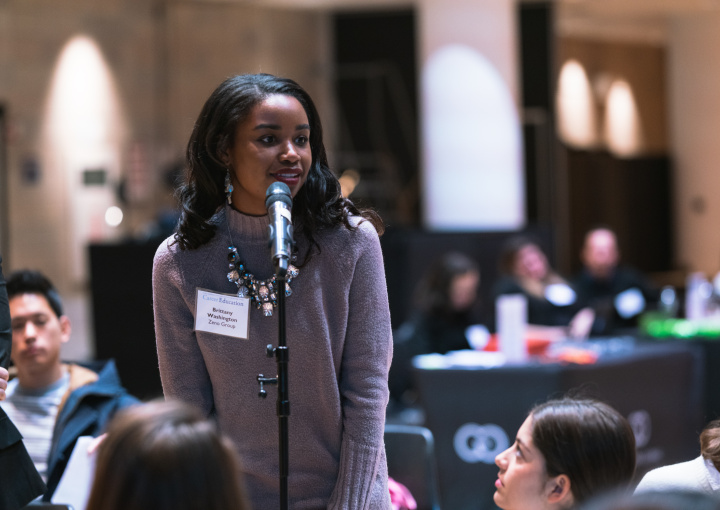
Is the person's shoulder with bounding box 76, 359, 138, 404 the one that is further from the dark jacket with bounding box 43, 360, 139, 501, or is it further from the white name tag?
the white name tag

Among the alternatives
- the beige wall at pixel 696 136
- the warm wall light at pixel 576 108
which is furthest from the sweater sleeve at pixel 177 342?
the beige wall at pixel 696 136

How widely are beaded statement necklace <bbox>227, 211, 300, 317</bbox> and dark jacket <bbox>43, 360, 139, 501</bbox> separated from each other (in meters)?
1.02

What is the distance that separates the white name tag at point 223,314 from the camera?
168 cm

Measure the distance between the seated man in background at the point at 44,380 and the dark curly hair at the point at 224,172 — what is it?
106 centimetres

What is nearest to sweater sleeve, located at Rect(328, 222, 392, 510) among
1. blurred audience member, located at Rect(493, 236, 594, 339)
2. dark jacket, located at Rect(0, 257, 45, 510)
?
dark jacket, located at Rect(0, 257, 45, 510)

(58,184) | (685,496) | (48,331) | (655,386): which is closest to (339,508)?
(685,496)

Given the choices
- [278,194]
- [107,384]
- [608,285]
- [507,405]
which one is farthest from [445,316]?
[278,194]

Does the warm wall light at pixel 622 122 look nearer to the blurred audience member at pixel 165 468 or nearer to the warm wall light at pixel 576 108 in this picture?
the warm wall light at pixel 576 108

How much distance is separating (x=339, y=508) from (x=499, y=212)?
22.4ft

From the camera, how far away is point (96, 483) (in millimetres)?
1056

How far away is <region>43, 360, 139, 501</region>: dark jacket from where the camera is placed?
2568mm

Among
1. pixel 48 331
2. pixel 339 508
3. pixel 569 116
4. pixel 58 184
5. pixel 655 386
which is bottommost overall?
pixel 655 386

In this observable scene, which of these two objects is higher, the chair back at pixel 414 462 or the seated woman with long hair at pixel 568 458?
the seated woman with long hair at pixel 568 458

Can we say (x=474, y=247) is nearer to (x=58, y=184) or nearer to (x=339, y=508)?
(x=58, y=184)
